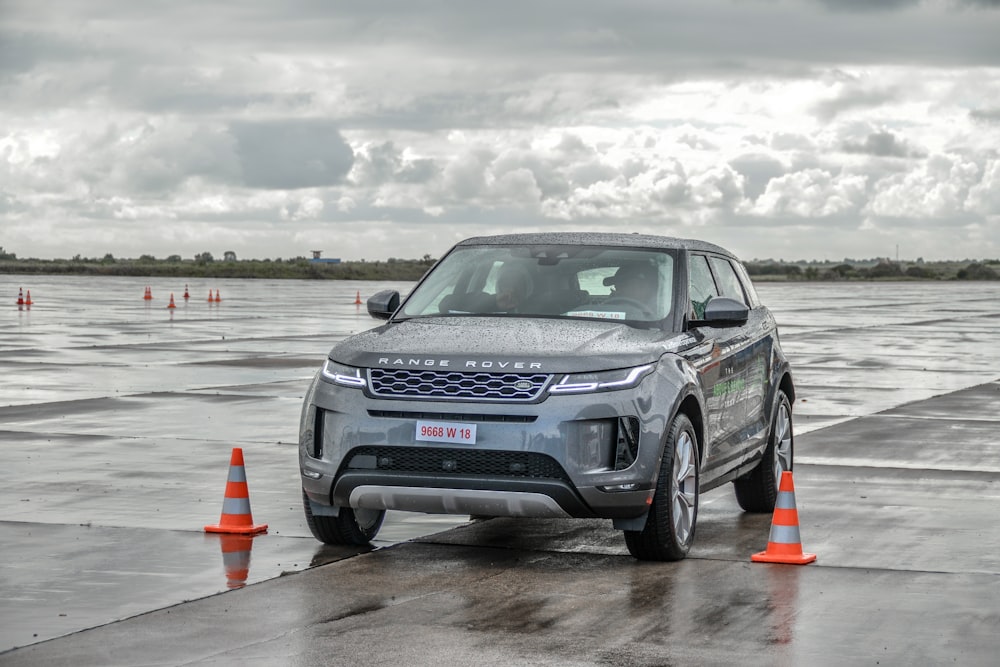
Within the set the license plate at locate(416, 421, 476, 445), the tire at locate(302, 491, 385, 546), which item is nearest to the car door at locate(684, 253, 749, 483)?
the license plate at locate(416, 421, 476, 445)

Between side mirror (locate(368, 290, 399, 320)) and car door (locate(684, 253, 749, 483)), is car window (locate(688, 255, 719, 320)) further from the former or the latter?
side mirror (locate(368, 290, 399, 320))

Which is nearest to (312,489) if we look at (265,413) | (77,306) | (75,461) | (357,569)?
(357,569)

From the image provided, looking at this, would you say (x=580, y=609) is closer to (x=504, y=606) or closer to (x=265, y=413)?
(x=504, y=606)

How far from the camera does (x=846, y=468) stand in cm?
1270

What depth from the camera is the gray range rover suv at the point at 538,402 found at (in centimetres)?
809

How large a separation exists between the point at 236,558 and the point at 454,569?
120cm

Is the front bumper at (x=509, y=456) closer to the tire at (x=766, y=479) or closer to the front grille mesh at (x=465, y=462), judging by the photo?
the front grille mesh at (x=465, y=462)

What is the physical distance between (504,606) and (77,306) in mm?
40363

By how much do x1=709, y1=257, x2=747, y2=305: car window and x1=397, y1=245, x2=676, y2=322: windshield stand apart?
88 cm

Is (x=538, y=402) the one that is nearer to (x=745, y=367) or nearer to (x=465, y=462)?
(x=465, y=462)

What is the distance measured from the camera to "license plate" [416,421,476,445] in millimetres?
8078

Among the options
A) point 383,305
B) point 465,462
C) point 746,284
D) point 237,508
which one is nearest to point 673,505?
point 465,462

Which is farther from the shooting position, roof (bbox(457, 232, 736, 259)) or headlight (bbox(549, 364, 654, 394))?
roof (bbox(457, 232, 736, 259))

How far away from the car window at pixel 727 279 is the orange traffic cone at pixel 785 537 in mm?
1967
